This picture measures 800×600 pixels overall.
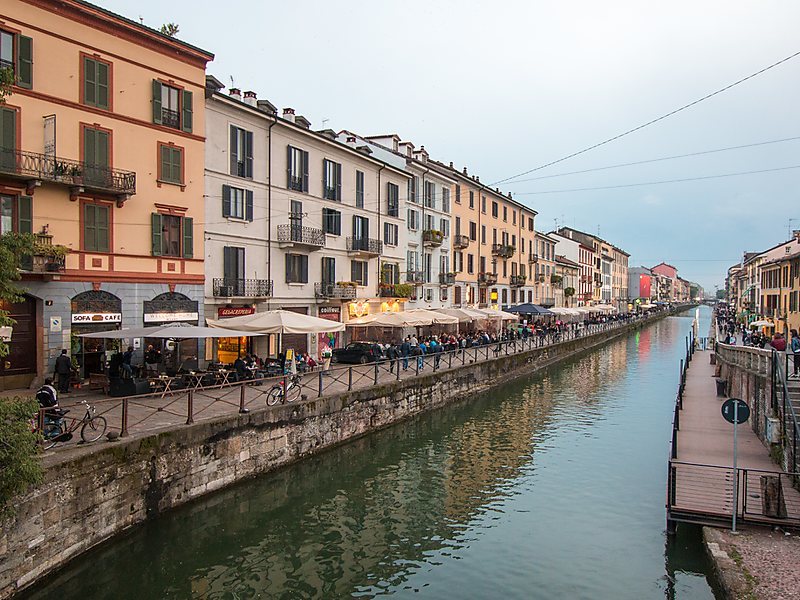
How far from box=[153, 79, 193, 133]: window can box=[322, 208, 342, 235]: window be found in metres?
9.20

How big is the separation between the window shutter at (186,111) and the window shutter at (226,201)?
2.78 meters

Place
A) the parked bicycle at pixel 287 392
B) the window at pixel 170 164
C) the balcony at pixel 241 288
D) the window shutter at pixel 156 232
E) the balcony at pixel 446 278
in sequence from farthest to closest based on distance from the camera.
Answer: the balcony at pixel 446 278 → the balcony at pixel 241 288 → the window at pixel 170 164 → the window shutter at pixel 156 232 → the parked bicycle at pixel 287 392

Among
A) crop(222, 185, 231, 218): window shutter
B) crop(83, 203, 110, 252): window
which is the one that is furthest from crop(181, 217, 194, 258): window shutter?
crop(83, 203, 110, 252): window

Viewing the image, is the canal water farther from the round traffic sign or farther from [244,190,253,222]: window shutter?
[244,190,253,222]: window shutter

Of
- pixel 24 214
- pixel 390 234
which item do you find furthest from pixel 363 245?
pixel 24 214

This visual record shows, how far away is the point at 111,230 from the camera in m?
20.4

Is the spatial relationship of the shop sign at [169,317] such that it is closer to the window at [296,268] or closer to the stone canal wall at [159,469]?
the window at [296,268]

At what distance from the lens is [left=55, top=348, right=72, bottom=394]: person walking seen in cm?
1791

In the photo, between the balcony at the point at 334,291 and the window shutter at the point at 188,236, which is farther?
the balcony at the point at 334,291

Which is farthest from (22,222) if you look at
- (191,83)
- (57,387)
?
(191,83)

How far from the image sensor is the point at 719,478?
13.5 metres

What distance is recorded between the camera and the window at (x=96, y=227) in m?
19.7

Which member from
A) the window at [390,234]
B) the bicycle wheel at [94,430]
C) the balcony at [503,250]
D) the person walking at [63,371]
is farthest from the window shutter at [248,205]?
the balcony at [503,250]

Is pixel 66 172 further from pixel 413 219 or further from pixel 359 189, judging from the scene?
pixel 413 219
